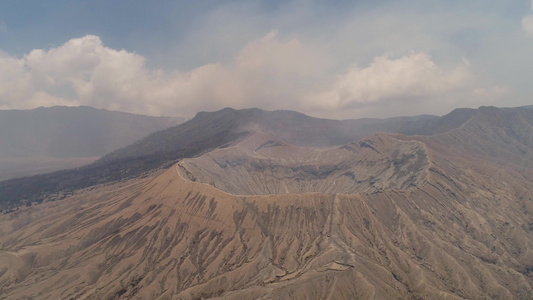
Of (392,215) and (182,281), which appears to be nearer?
(182,281)

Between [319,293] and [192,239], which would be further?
[192,239]

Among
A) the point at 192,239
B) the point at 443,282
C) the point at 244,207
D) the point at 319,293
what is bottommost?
the point at 443,282

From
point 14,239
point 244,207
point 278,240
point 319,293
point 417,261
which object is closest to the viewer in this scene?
point 319,293

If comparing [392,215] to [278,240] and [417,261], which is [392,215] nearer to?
[417,261]

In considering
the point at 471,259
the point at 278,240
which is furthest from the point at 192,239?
the point at 471,259

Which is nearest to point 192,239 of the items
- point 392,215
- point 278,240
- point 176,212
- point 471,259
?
point 176,212

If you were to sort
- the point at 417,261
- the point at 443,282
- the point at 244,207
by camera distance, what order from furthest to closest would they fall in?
the point at 244,207 < the point at 417,261 < the point at 443,282

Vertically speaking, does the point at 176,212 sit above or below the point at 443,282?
above

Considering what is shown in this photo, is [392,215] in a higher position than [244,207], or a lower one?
lower

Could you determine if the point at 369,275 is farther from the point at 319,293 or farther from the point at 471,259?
the point at 471,259
